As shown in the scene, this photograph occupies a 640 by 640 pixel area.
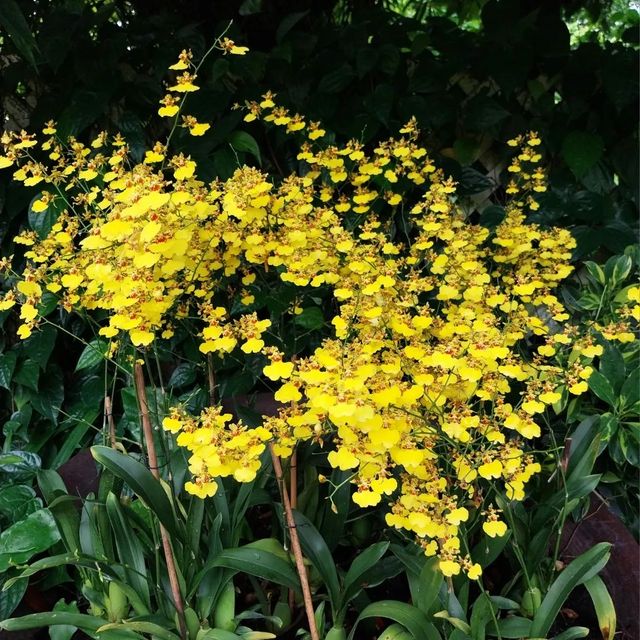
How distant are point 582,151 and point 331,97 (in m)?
0.68

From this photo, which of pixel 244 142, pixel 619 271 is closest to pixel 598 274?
pixel 619 271

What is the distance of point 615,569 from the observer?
107cm

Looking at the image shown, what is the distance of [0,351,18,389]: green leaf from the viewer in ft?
5.41

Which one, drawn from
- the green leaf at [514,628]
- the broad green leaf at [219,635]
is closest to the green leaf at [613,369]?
the green leaf at [514,628]

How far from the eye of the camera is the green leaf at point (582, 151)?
1.66 m

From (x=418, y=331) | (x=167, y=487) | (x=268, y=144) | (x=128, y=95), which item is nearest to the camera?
(x=418, y=331)

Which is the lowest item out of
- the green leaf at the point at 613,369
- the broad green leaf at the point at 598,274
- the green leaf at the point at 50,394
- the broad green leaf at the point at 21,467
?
the broad green leaf at the point at 21,467

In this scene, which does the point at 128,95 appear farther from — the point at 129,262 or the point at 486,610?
the point at 486,610

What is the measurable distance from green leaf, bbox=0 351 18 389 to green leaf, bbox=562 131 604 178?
1559mm

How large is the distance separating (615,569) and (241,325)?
77 cm

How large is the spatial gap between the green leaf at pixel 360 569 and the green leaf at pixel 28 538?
20.8 inches

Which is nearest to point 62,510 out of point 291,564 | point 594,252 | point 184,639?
point 184,639

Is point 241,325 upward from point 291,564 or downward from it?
upward

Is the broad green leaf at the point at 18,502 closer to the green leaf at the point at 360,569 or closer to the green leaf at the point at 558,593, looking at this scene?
the green leaf at the point at 360,569
